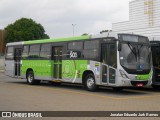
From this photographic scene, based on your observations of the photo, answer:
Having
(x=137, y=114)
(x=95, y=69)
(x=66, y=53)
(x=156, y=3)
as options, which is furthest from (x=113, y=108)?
(x=156, y=3)

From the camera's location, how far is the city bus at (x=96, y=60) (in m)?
17.3

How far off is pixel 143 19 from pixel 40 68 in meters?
18.8

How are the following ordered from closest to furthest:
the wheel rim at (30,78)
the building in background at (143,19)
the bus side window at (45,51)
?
the bus side window at (45,51), the wheel rim at (30,78), the building in background at (143,19)

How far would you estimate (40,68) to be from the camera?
23.3 meters

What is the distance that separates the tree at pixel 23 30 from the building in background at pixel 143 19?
36.3 meters

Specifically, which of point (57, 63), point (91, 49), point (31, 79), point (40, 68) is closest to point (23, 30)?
point (31, 79)

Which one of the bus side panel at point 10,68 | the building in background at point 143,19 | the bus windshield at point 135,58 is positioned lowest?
the bus side panel at point 10,68

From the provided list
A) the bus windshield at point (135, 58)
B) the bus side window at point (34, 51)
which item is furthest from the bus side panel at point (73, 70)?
the bus side window at point (34, 51)

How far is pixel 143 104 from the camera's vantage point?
1361cm

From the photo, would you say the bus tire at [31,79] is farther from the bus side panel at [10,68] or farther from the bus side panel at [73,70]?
the bus side panel at [73,70]

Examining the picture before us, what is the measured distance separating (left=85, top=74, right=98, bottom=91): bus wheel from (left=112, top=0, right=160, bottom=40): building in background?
54.9ft

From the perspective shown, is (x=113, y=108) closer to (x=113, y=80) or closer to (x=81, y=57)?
(x=113, y=80)

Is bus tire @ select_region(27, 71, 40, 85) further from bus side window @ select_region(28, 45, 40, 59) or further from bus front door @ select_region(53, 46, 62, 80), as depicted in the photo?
bus front door @ select_region(53, 46, 62, 80)

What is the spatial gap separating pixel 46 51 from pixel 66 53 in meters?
2.29
